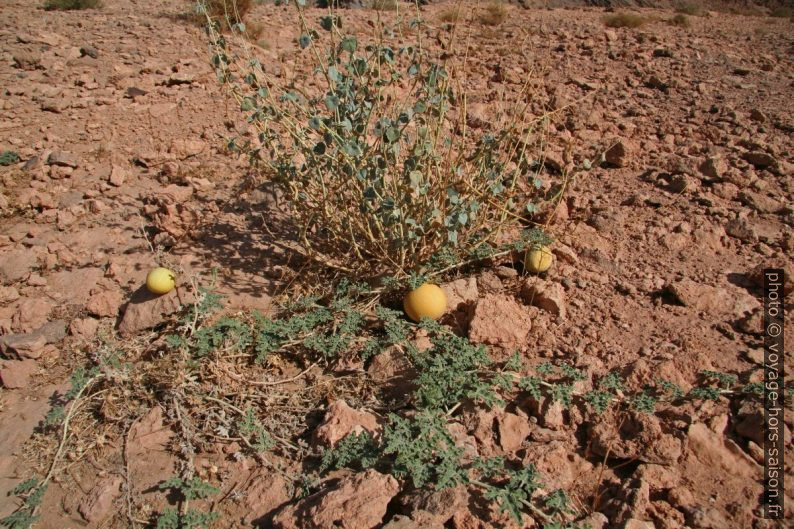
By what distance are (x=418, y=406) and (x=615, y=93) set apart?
3609mm

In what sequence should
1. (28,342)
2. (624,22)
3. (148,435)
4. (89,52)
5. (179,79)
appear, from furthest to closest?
(624,22), (89,52), (179,79), (28,342), (148,435)

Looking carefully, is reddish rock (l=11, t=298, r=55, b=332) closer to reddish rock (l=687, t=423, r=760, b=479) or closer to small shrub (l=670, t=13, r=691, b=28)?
reddish rock (l=687, t=423, r=760, b=479)

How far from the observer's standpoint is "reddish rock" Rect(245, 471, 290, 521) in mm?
2066

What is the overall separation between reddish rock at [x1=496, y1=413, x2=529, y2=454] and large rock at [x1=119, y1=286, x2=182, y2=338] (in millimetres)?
1698

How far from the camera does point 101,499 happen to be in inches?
84.1

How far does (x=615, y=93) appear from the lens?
184 inches

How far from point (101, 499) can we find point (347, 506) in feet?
3.32

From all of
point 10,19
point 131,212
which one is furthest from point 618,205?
point 10,19

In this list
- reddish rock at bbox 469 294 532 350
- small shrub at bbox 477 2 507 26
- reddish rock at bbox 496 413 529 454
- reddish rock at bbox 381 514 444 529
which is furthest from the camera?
small shrub at bbox 477 2 507 26

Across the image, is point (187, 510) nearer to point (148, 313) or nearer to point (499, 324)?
point (148, 313)

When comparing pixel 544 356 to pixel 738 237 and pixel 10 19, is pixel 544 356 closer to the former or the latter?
pixel 738 237

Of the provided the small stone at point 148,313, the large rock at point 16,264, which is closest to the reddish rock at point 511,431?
the small stone at point 148,313

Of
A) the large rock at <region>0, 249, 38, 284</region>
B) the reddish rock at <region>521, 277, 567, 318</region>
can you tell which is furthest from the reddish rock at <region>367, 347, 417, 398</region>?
the large rock at <region>0, 249, 38, 284</region>

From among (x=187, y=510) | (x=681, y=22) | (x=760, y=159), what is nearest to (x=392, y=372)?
(x=187, y=510)
